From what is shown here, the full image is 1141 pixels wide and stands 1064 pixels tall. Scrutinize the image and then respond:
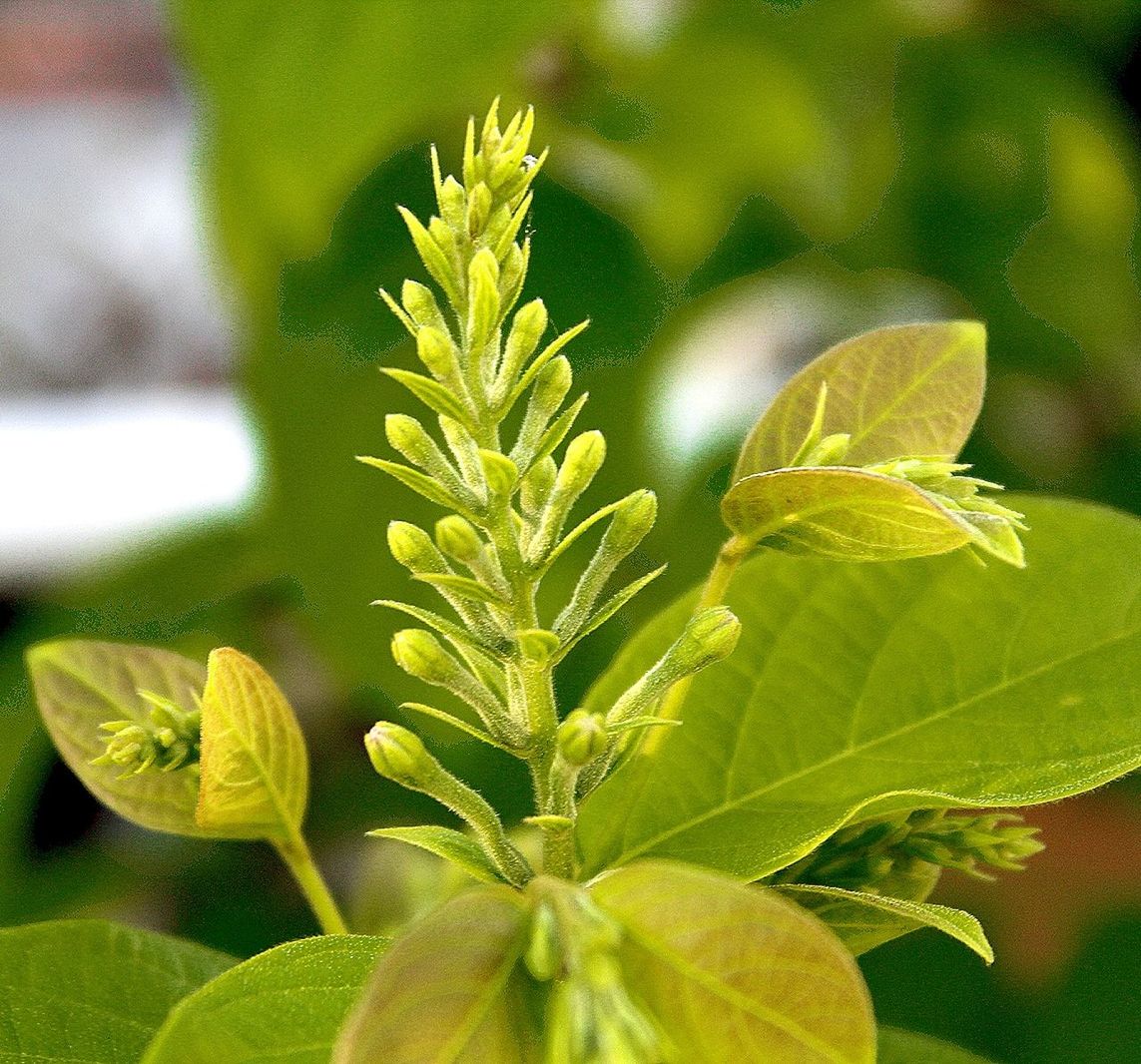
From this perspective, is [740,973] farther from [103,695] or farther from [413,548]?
[103,695]

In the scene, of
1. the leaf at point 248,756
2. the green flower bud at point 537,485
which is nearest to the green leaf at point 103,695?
the leaf at point 248,756

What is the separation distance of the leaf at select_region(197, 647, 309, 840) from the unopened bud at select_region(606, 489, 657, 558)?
3.4 inches

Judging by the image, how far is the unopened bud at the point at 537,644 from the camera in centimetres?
Result: 24

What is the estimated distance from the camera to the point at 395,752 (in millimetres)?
250

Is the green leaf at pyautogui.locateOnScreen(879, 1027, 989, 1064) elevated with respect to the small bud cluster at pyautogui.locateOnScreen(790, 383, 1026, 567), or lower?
lower

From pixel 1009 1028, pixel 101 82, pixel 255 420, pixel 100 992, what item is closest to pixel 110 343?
pixel 101 82

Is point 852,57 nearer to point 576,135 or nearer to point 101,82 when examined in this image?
point 576,135

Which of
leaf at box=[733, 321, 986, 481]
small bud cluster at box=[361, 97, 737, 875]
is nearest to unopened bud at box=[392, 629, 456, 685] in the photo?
small bud cluster at box=[361, 97, 737, 875]

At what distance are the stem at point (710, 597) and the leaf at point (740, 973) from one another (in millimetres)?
87

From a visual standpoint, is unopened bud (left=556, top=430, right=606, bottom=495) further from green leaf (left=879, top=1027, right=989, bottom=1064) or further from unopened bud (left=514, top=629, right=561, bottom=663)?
green leaf (left=879, top=1027, right=989, bottom=1064)

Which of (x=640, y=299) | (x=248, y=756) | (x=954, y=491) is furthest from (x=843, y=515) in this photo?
(x=640, y=299)

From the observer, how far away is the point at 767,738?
1.09 ft

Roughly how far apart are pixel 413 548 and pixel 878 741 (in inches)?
5.5

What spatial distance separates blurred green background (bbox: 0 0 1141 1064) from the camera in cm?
73
